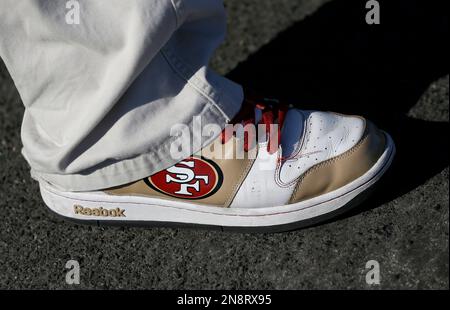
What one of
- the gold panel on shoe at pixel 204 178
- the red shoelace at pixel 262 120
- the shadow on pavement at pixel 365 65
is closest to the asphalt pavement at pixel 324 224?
the shadow on pavement at pixel 365 65

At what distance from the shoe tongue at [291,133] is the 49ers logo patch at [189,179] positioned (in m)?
0.18

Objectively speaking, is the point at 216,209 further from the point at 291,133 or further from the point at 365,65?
the point at 365,65

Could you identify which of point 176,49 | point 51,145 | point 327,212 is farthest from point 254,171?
point 51,145

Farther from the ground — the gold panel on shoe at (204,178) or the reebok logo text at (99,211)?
the gold panel on shoe at (204,178)

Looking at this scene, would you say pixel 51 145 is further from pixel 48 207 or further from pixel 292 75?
pixel 292 75

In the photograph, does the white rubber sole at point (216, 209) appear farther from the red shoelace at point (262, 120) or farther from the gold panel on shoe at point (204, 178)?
the red shoelace at point (262, 120)

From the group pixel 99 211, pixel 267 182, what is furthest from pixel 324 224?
pixel 99 211

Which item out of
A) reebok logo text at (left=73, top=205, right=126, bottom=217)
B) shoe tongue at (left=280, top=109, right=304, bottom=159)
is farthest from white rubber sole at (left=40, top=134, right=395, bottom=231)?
shoe tongue at (left=280, top=109, right=304, bottom=159)

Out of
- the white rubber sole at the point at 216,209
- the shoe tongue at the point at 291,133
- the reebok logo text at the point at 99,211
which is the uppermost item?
the shoe tongue at the point at 291,133

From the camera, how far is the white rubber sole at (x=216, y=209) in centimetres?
157

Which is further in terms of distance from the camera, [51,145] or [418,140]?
[418,140]

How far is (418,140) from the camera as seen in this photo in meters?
1.77

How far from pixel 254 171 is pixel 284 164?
8 centimetres

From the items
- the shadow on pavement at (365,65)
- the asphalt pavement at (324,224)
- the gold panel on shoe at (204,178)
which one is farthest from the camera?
the shadow on pavement at (365,65)
